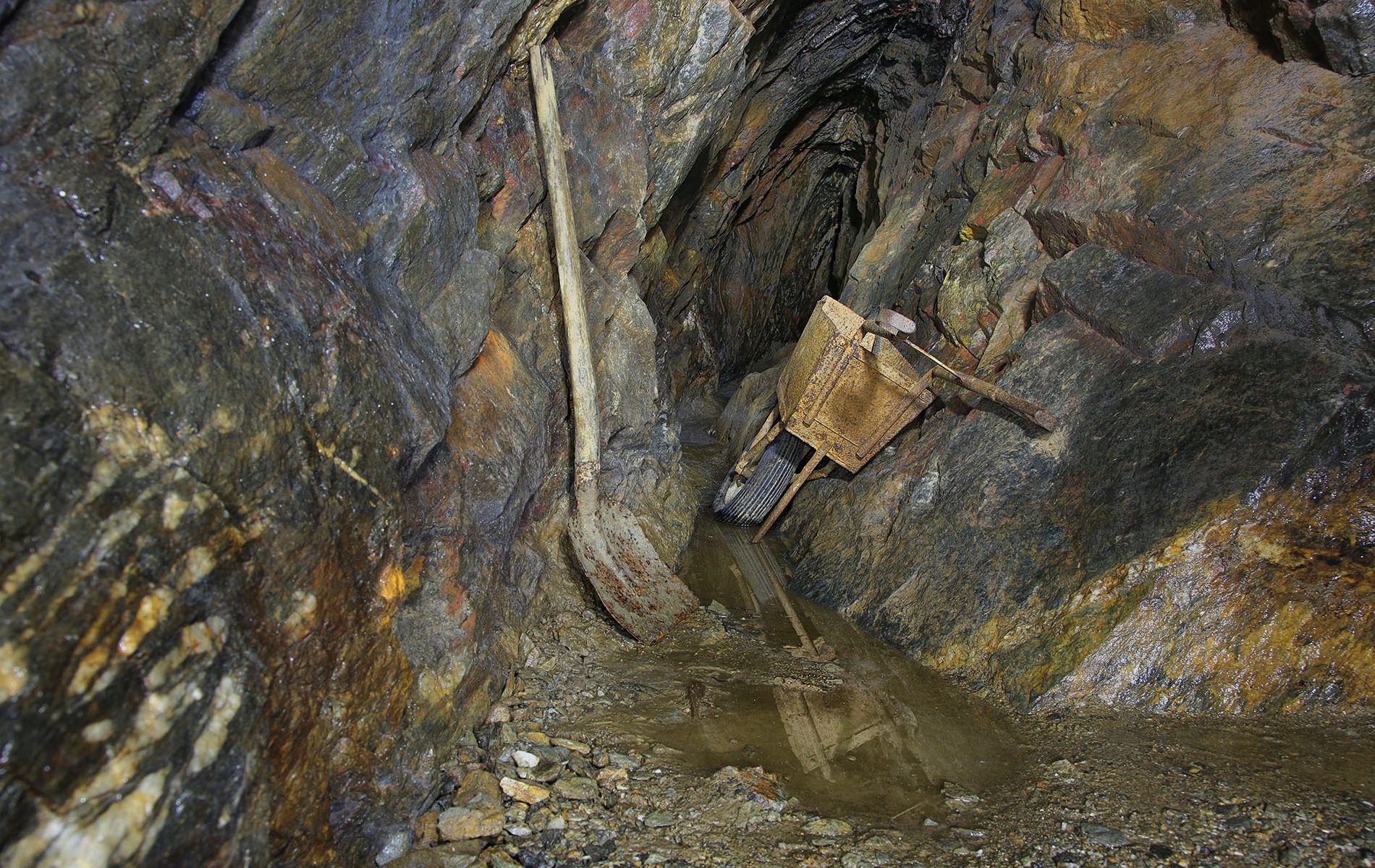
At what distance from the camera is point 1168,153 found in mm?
4926

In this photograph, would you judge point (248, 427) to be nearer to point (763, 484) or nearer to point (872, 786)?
point (872, 786)

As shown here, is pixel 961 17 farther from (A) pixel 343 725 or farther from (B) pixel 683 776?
(A) pixel 343 725

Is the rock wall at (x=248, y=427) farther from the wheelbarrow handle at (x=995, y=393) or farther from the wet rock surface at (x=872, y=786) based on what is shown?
the wheelbarrow handle at (x=995, y=393)

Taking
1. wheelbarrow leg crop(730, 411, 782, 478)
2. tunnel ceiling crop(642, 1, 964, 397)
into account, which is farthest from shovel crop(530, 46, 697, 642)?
tunnel ceiling crop(642, 1, 964, 397)

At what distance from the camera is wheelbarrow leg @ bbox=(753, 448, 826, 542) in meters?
5.75

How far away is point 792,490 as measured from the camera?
6.09 m

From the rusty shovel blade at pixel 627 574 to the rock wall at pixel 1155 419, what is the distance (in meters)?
1.11

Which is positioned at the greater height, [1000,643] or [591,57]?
[591,57]

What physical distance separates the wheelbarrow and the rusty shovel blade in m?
1.45

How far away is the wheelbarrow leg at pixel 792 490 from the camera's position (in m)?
5.75

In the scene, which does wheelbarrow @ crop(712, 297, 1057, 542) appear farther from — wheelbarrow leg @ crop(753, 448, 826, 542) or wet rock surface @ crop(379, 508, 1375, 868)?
wet rock surface @ crop(379, 508, 1375, 868)

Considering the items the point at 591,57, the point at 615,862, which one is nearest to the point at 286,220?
the point at 615,862

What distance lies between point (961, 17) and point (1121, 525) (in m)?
6.69

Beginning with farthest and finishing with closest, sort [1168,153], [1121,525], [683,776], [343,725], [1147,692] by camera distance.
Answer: [1168,153] → [1121,525] → [1147,692] → [683,776] → [343,725]
